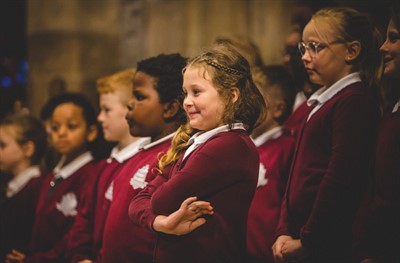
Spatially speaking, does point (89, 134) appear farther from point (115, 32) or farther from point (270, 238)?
point (115, 32)

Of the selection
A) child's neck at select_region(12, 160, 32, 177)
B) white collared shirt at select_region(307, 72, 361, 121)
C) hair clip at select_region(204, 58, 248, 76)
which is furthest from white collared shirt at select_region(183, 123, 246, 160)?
child's neck at select_region(12, 160, 32, 177)

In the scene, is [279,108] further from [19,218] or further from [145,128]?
[19,218]

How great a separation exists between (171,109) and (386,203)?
1.11m

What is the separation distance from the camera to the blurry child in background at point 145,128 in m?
3.04

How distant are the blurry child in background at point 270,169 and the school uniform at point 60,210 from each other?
1002 millimetres

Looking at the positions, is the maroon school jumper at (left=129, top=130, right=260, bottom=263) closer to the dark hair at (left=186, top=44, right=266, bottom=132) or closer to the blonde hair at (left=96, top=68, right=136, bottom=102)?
the dark hair at (left=186, top=44, right=266, bottom=132)

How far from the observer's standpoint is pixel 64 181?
4.10 m

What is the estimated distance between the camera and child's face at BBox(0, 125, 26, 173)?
4.70 m

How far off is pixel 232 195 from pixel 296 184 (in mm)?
424

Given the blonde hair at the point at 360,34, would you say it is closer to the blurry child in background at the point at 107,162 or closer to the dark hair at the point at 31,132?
the blurry child in background at the point at 107,162

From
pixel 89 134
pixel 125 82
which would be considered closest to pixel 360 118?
pixel 125 82

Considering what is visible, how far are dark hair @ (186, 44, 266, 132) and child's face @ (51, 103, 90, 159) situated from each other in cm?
163

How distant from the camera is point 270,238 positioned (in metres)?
3.39

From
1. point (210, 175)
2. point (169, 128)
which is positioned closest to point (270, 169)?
point (169, 128)
